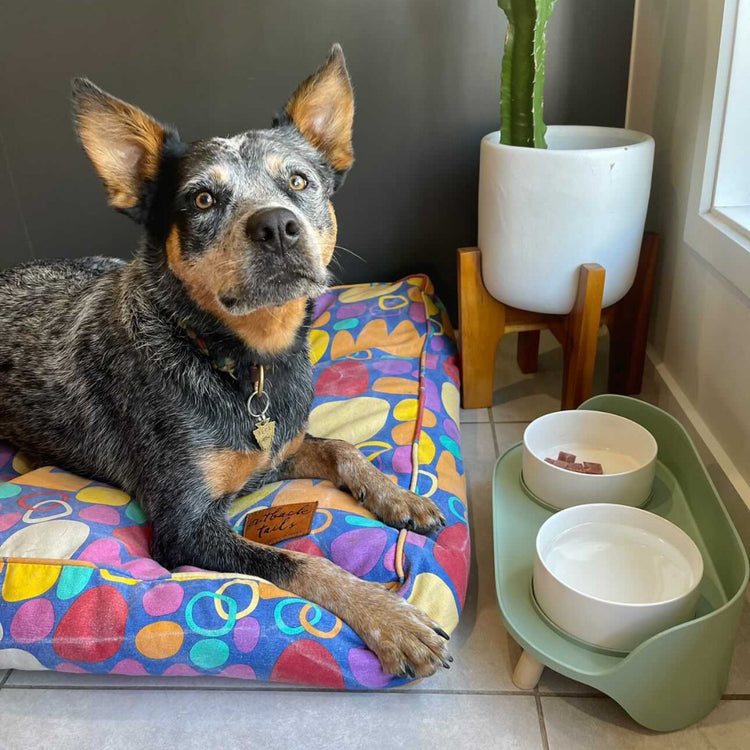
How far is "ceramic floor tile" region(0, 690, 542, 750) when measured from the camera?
1346 millimetres

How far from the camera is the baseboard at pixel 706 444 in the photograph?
5.41ft

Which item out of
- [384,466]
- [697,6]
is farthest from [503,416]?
[697,6]

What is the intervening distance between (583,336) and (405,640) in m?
1.12

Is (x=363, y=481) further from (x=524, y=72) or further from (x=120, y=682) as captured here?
(x=524, y=72)

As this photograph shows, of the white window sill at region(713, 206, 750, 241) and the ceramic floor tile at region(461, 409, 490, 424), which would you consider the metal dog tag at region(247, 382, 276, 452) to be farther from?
the white window sill at region(713, 206, 750, 241)

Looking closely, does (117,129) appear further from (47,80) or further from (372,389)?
(47,80)

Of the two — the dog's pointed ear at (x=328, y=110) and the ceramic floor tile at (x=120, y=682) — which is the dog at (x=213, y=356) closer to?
the dog's pointed ear at (x=328, y=110)

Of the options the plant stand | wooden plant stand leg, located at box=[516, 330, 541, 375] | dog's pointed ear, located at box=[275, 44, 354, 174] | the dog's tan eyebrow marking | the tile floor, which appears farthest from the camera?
wooden plant stand leg, located at box=[516, 330, 541, 375]

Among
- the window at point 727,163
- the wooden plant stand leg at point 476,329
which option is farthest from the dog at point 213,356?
the window at point 727,163

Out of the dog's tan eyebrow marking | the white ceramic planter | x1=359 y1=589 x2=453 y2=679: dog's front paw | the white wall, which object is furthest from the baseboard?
the dog's tan eyebrow marking

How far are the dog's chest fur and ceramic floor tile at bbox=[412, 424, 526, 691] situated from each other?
1.80ft

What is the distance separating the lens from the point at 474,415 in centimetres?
241

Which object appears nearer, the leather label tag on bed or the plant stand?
the leather label tag on bed

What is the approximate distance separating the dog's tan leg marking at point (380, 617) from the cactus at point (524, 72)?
1383mm
